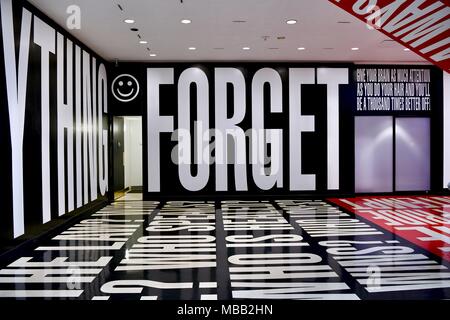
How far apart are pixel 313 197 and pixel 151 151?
13.9 ft

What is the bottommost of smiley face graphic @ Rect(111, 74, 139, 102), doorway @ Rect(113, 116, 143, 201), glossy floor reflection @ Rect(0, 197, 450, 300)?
glossy floor reflection @ Rect(0, 197, 450, 300)

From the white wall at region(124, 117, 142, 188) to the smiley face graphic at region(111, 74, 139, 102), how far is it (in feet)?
7.01

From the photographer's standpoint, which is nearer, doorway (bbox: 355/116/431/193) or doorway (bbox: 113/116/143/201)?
doorway (bbox: 355/116/431/193)

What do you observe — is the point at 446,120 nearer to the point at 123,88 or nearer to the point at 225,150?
the point at 225,150

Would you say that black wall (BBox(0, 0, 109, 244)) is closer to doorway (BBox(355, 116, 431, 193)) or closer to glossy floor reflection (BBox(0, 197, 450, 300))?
glossy floor reflection (BBox(0, 197, 450, 300))

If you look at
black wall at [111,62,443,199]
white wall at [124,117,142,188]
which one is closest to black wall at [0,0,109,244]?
black wall at [111,62,443,199]

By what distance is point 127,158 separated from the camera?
12.4 meters

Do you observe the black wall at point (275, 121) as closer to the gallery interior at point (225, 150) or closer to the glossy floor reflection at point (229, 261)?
the gallery interior at point (225, 150)

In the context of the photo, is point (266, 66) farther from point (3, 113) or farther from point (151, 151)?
point (3, 113)

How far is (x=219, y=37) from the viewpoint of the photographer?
26.1 feet

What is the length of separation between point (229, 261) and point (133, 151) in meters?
8.60

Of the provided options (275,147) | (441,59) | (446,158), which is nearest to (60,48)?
(275,147)

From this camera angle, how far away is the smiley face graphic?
406 inches

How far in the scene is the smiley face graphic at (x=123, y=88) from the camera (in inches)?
406
